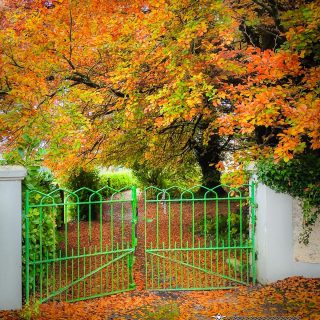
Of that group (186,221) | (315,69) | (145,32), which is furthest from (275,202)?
(186,221)

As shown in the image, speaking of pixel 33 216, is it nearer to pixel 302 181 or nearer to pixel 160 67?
pixel 160 67

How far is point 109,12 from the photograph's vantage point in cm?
1055

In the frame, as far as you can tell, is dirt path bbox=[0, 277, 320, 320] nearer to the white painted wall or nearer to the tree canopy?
the white painted wall

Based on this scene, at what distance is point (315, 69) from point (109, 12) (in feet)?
17.4

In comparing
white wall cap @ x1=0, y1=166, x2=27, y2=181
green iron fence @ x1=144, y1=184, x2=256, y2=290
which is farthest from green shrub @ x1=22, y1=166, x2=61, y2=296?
green iron fence @ x1=144, y1=184, x2=256, y2=290

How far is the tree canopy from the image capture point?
7258 mm

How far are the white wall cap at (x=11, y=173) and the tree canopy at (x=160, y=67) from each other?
1368 millimetres

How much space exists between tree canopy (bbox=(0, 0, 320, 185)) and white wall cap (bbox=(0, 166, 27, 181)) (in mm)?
1368

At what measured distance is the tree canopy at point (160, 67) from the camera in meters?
7.26

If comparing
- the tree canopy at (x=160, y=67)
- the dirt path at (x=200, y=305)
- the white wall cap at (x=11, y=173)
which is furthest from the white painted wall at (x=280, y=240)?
the white wall cap at (x=11, y=173)

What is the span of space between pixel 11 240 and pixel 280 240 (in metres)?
4.42

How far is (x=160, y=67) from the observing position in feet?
30.4

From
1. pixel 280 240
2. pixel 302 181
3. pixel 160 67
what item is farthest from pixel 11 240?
pixel 160 67

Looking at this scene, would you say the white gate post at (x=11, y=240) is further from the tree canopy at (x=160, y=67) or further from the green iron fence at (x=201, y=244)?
the green iron fence at (x=201, y=244)
